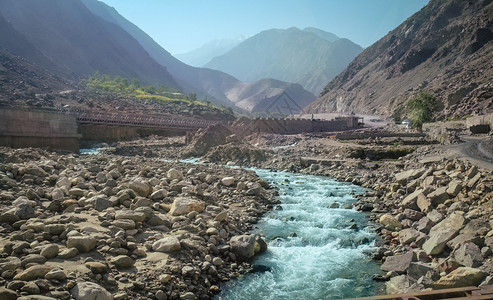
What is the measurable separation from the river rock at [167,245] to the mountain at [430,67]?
5947 cm

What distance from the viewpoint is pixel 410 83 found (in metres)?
107

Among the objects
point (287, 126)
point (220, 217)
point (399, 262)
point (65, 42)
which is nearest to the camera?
point (399, 262)

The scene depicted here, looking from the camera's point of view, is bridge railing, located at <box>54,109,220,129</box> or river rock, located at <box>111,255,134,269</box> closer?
river rock, located at <box>111,255,134,269</box>

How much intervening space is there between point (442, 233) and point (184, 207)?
7261mm

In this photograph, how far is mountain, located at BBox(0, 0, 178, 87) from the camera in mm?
142750

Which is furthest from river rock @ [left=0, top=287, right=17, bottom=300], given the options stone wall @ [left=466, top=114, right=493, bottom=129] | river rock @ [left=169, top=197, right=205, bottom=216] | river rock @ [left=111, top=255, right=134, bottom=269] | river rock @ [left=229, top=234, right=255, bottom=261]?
stone wall @ [left=466, top=114, right=493, bottom=129]

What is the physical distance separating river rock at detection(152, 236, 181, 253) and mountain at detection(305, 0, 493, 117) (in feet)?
195

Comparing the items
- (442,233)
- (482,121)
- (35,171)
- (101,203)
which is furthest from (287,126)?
(442,233)

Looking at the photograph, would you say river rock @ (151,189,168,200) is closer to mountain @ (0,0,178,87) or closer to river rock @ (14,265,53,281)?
river rock @ (14,265,53,281)

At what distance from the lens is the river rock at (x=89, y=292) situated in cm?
617

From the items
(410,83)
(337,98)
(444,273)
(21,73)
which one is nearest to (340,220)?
(444,273)

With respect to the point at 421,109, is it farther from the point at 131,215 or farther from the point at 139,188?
the point at 131,215

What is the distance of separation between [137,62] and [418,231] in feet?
669

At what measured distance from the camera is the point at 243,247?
32.1 ft
